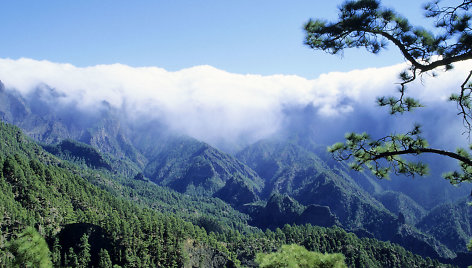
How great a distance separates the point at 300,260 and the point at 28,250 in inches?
535

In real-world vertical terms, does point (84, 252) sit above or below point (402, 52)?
Answer: below

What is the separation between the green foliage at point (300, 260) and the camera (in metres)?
14.4

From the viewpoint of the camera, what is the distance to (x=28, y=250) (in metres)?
14.6

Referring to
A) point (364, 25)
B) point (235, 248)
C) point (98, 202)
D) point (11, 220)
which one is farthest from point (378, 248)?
point (364, 25)

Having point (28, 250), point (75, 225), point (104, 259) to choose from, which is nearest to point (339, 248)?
point (104, 259)

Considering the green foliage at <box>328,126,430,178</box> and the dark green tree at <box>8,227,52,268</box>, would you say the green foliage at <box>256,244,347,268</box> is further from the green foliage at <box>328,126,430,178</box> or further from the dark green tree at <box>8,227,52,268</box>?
the dark green tree at <box>8,227,52,268</box>

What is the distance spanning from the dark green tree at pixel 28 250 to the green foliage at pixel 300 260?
11.3 meters

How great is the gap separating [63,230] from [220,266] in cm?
5394

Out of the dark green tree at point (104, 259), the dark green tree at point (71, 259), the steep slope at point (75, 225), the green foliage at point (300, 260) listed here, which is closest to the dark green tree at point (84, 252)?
the steep slope at point (75, 225)

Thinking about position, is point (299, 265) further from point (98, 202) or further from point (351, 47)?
point (98, 202)

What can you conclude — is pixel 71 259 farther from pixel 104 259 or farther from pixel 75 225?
pixel 75 225

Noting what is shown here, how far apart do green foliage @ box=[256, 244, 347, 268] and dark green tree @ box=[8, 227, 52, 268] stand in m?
11.3

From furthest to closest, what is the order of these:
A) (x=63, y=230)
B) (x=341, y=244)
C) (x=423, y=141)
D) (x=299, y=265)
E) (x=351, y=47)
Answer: (x=341, y=244) → (x=63, y=230) → (x=299, y=265) → (x=351, y=47) → (x=423, y=141)

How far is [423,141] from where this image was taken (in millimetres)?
10188
